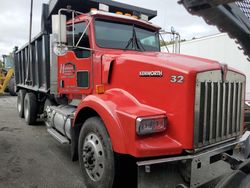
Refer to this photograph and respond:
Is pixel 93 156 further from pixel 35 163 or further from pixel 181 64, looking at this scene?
pixel 35 163

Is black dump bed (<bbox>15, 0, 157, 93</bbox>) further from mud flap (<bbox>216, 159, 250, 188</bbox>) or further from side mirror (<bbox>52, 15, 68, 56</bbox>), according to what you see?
mud flap (<bbox>216, 159, 250, 188</bbox>)

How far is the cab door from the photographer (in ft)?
14.3

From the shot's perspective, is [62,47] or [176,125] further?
[62,47]

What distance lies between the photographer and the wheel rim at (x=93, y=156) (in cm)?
330

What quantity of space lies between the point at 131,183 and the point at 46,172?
1.71 metres

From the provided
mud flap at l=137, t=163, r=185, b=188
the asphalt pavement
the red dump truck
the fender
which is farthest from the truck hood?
the asphalt pavement

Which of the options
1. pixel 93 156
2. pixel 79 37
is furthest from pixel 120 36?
pixel 93 156

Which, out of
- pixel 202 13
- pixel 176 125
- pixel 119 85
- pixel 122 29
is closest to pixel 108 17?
pixel 122 29

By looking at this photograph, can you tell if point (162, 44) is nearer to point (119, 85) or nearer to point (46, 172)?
point (119, 85)

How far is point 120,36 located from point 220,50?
5898 millimetres

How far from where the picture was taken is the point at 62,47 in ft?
13.2

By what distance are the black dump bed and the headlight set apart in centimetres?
311

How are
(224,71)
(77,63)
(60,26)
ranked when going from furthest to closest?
(77,63) → (60,26) → (224,71)

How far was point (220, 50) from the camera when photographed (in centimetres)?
926
